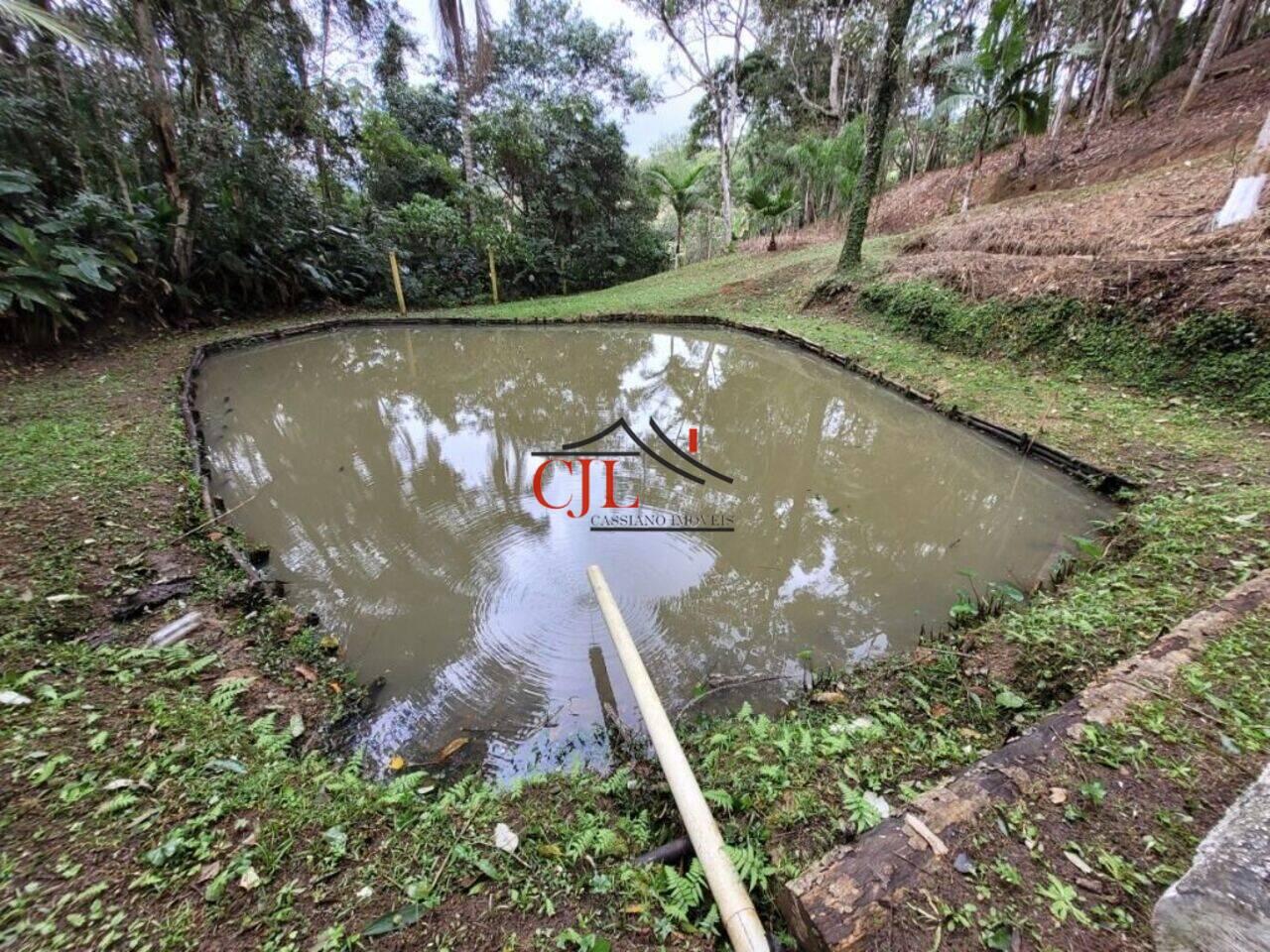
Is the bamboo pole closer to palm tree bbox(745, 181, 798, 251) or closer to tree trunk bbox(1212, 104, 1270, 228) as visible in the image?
tree trunk bbox(1212, 104, 1270, 228)

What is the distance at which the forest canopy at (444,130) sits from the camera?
633 cm

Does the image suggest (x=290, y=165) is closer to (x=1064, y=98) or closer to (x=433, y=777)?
(x=433, y=777)

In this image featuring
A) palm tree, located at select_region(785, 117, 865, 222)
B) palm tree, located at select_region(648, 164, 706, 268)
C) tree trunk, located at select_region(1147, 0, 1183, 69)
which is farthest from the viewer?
palm tree, located at select_region(648, 164, 706, 268)

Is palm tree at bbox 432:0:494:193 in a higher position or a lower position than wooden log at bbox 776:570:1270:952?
higher

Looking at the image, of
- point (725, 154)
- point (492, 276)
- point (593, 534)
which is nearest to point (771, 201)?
point (725, 154)

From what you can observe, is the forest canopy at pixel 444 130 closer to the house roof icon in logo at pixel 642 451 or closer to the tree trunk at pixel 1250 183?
the tree trunk at pixel 1250 183

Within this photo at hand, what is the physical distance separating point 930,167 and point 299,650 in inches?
757

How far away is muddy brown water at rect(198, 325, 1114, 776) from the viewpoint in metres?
2.31

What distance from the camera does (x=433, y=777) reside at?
6.14 feet

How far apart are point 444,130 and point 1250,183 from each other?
14.5 m

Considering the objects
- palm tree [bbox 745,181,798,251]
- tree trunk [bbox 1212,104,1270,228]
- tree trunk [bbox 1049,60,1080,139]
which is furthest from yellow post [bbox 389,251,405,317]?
tree trunk [bbox 1049,60,1080,139]

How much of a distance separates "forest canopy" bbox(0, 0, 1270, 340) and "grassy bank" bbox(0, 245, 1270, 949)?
5.99m

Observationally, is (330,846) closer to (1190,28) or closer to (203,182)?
(203,182)

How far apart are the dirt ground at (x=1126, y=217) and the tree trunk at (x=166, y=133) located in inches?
414
